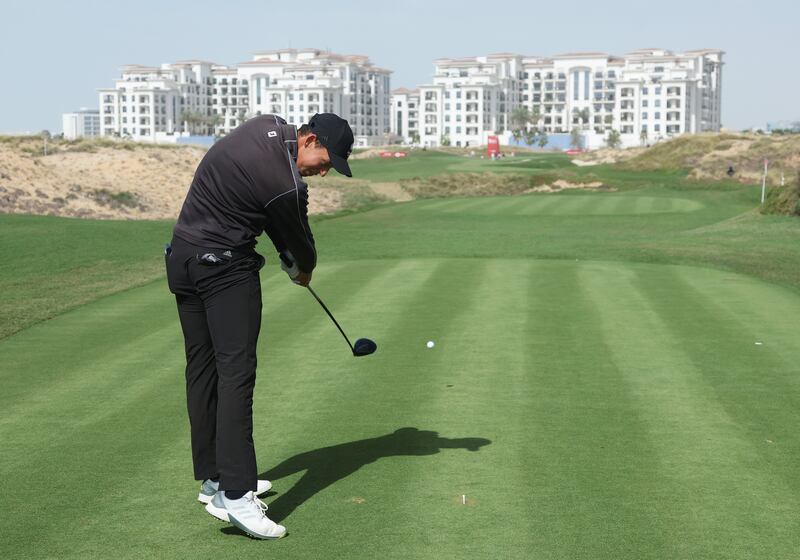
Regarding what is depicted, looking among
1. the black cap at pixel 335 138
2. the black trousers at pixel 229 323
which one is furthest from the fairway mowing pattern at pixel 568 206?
the black trousers at pixel 229 323

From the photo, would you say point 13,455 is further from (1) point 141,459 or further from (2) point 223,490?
(2) point 223,490

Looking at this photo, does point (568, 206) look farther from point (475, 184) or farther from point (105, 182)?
point (475, 184)

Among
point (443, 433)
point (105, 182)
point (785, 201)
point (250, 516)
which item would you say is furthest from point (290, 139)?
point (105, 182)

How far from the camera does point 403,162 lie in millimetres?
93562

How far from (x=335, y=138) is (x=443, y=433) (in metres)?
2.77

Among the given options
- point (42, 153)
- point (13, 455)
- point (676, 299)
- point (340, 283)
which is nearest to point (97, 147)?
point (42, 153)

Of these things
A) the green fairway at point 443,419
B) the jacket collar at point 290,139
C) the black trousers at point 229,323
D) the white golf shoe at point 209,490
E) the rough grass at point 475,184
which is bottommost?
the rough grass at point 475,184

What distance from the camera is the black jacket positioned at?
623cm

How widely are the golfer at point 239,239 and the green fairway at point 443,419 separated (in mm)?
455

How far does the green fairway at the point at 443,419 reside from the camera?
609 cm

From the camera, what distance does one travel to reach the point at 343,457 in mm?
7605

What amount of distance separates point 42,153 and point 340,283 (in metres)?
36.9

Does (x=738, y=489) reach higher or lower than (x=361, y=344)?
lower

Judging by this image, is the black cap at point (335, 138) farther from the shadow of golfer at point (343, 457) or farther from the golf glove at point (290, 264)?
the shadow of golfer at point (343, 457)
